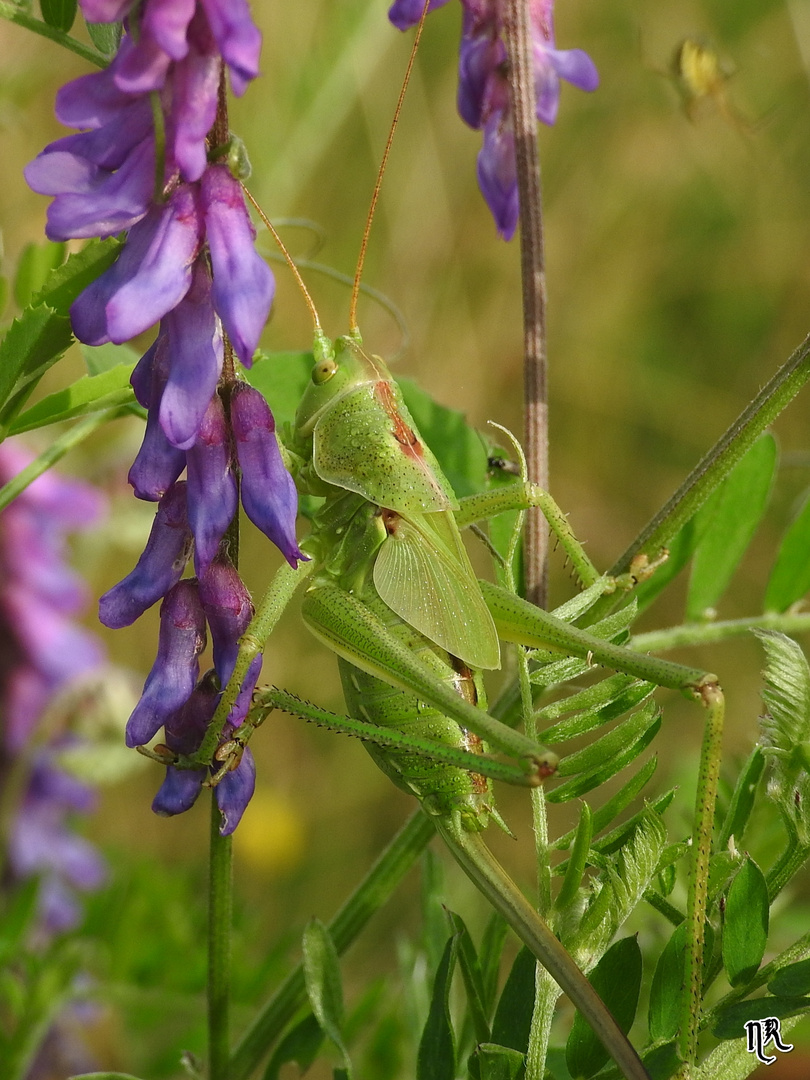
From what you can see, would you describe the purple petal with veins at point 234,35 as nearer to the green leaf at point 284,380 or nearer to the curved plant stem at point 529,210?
the curved plant stem at point 529,210

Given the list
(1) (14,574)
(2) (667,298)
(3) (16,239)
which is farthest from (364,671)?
(2) (667,298)

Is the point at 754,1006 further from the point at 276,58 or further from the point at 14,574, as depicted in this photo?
the point at 276,58

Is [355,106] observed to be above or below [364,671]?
above

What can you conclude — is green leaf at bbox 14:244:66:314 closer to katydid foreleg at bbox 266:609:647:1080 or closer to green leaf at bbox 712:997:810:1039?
katydid foreleg at bbox 266:609:647:1080

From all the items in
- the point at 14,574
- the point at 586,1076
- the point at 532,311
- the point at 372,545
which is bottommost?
the point at 586,1076

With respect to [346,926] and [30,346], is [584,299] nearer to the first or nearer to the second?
[346,926]

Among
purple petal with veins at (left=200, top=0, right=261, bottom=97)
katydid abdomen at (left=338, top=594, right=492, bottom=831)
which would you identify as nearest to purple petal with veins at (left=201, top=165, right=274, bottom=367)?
purple petal with veins at (left=200, top=0, right=261, bottom=97)
